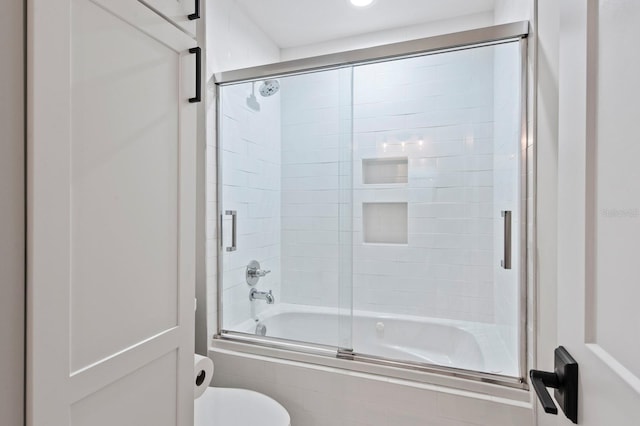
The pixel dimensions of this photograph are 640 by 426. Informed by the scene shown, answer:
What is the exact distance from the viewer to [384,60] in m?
1.66

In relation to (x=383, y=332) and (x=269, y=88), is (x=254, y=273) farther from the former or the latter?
(x=269, y=88)

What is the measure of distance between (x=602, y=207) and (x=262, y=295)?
200cm

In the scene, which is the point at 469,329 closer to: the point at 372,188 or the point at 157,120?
the point at 372,188

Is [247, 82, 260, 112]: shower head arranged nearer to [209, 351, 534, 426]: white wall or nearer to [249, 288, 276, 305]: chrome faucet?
[249, 288, 276, 305]: chrome faucet

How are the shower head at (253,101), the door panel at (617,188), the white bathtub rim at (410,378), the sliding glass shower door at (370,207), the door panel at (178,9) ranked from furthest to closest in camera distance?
the shower head at (253,101)
the sliding glass shower door at (370,207)
the white bathtub rim at (410,378)
the door panel at (178,9)
the door panel at (617,188)

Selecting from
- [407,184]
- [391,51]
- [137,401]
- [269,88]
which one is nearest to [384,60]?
[391,51]

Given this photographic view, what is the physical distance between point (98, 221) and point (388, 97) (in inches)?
80.2

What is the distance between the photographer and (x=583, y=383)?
21.9 inches

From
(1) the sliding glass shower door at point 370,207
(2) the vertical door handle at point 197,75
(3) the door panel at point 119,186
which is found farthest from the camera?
(1) the sliding glass shower door at point 370,207

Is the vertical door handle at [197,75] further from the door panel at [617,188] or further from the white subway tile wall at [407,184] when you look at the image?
the white subway tile wall at [407,184]

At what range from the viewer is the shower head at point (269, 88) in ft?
6.97

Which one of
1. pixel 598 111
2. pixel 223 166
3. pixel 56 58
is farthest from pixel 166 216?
pixel 223 166
